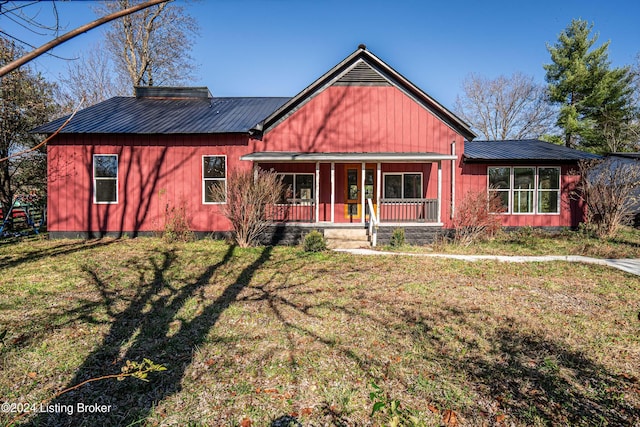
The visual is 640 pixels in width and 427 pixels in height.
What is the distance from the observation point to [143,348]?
13.1 ft

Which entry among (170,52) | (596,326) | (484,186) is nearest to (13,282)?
(596,326)

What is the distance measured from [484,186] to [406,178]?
3.06 meters

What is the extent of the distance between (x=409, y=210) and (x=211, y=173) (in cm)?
752

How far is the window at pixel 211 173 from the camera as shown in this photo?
40.0ft

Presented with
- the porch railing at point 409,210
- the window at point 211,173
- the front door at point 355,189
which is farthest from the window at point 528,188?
the window at point 211,173

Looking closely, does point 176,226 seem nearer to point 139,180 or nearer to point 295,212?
point 139,180

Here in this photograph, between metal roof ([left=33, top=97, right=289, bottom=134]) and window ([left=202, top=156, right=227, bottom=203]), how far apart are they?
0.98 m

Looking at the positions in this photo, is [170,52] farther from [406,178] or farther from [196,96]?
[406,178]

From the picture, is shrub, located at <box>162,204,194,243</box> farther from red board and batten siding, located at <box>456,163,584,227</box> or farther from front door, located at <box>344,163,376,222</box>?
red board and batten siding, located at <box>456,163,584,227</box>

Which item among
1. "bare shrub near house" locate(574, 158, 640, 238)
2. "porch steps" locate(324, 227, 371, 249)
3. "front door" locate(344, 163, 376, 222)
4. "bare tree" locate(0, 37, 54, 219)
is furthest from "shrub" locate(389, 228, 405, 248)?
"bare tree" locate(0, 37, 54, 219)

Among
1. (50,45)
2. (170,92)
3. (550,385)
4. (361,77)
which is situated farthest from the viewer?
(170,92)

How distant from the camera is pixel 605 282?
695 centimetres

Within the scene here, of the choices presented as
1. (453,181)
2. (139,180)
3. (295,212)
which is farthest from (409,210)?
(139,180)

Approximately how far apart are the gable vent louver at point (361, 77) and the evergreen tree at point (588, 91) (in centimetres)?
2230
